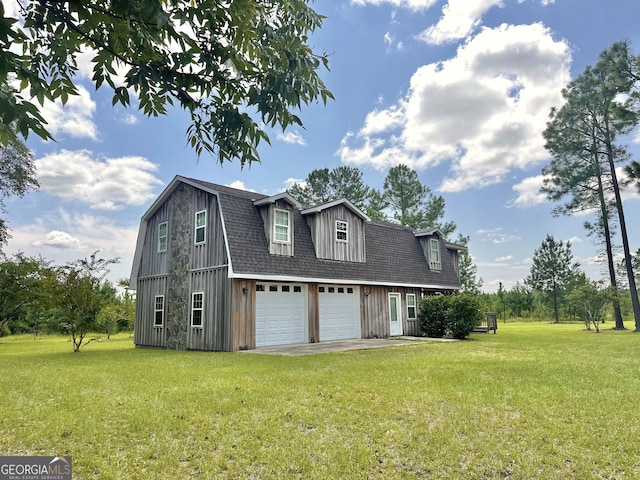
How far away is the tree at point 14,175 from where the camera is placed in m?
19.5

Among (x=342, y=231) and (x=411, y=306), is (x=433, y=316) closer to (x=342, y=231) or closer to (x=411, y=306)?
(x=411, y=306)

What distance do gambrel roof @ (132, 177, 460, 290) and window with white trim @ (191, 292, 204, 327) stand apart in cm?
224

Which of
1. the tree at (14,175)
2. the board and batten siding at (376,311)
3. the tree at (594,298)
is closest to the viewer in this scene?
the board and batten siding at (376,311)

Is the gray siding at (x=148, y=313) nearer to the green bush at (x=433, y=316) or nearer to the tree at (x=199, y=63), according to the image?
the green bush at (x=433, y=316)

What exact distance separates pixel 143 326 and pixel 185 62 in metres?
15.9

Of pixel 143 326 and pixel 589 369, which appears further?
pixel 143 326

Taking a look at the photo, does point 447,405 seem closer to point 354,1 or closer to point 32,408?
point 32,408

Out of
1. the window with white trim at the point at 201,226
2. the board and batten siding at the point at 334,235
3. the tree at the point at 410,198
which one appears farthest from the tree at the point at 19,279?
the tree at the point at 410,198

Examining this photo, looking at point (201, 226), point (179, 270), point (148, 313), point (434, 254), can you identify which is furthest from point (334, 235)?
point (148, 313)

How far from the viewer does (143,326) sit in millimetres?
16781

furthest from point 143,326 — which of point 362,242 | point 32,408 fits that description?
point 32,408

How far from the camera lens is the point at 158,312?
53.1 ft

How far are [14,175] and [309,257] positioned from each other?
1530 cm

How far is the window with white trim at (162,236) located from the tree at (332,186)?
67.3 feet
